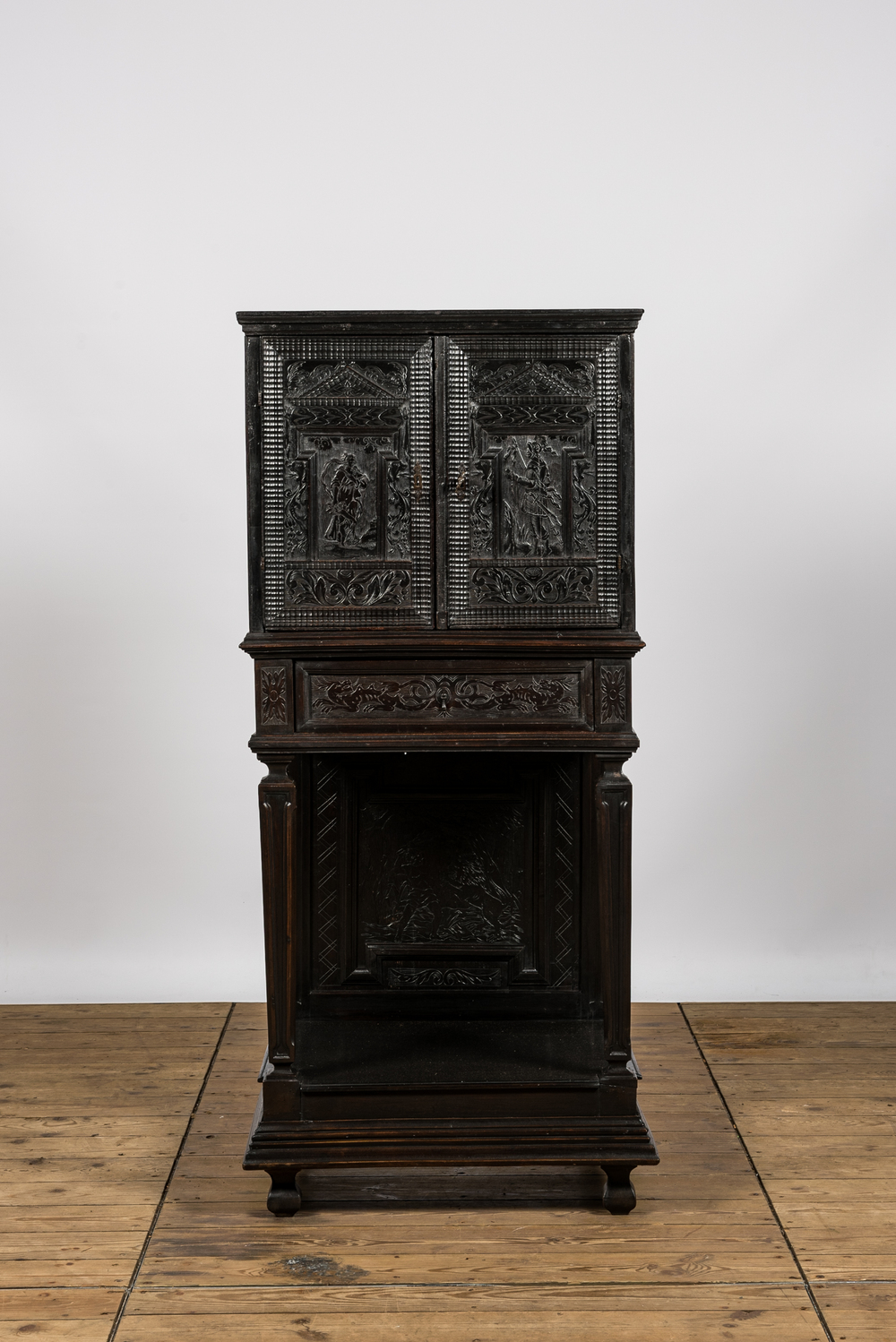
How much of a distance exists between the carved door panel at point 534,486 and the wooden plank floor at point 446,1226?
133 centimetres

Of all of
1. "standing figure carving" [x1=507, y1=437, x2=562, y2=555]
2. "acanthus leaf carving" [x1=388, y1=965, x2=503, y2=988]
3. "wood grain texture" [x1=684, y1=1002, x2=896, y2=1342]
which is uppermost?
"standing figure carving" [x1=507, y1=437, x2=562, y2=555]

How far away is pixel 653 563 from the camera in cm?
394

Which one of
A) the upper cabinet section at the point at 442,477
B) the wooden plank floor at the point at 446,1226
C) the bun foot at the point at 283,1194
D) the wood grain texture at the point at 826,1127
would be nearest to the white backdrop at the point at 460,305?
the wood grain texture at the point at 826,1127

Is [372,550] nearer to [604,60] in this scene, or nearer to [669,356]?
[669,356]

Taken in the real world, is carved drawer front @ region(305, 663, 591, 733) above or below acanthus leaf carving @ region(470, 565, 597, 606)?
below

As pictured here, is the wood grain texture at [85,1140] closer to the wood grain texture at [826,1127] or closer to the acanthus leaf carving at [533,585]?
the wood grain texture at [826,1127]

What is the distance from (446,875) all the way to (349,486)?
113cm

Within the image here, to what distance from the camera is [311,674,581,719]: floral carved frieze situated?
8.61 ft

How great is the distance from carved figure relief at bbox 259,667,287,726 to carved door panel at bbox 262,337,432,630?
11cm

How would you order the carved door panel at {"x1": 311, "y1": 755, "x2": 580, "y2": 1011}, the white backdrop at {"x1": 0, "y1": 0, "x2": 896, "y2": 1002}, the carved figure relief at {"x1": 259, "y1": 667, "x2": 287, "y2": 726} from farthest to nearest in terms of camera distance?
the white backdrop at {"x1": 0, "y1": 0, "x2": 896, "y2": 1002}, the carved door panel at {"x1": 311, "y1": 755, "x2": 580, "y2": 1011}, the carved figure relief at {"x1": 259, "y1": 667, "x2": 287, "y2": 726}

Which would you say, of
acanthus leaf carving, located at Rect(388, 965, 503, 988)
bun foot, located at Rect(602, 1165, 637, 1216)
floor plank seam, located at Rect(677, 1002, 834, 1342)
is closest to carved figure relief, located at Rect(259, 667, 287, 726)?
acanthus leaf carving, located at Rect(388, 965, 503, 988)

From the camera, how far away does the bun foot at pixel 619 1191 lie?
264 cm

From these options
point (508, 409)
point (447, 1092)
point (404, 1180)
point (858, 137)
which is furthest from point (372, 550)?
point (858, 137)

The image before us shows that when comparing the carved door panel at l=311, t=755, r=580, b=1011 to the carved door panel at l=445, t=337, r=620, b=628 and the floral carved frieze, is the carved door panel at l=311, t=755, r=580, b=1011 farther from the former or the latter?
the carved door panel at l=445, t=337, r=620, b=628
